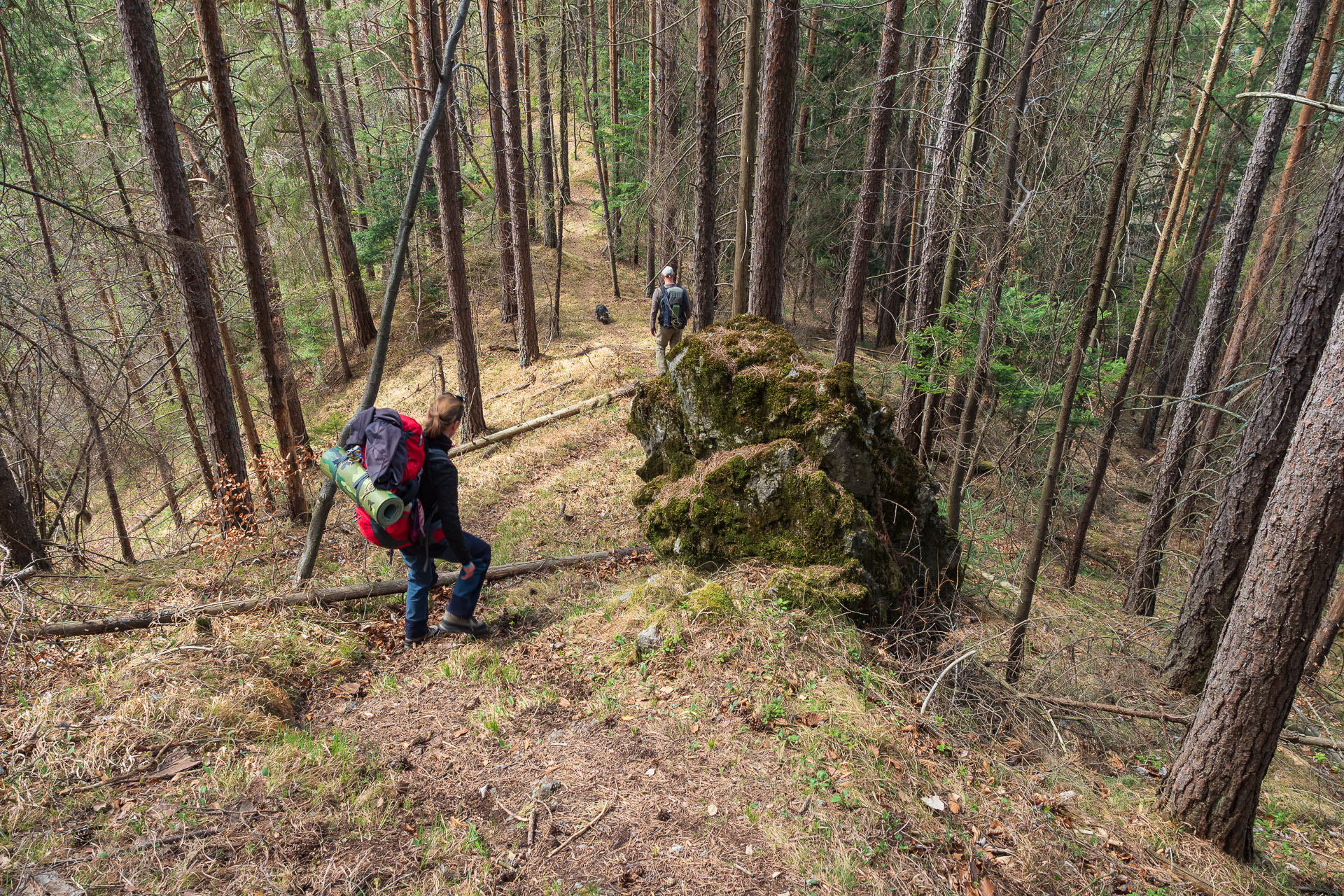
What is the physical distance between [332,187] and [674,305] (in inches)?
446

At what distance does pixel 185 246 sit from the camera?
7332 millimetres

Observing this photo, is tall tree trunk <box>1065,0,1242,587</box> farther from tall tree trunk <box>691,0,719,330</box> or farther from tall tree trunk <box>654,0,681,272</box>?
tall tree trunk <box>654,0,681,272</box>

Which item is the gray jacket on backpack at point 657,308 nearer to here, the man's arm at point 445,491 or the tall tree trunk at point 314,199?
the man's arm at point 445,491

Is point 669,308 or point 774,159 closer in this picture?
point 774,159

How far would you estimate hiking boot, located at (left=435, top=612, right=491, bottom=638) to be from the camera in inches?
215

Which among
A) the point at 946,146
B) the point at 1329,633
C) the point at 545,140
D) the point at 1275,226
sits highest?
the point at 545,140

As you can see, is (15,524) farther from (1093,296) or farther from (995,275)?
(995,275)

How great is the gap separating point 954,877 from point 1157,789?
2.11 m

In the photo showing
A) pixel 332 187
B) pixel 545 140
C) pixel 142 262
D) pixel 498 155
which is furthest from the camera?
pixel 545 140

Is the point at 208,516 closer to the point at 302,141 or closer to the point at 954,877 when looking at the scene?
the point at 954,877

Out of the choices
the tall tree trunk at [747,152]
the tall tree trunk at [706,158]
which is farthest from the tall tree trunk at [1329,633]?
the tall tree trunk at [706,158]

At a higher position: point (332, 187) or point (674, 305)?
point (332, 187)

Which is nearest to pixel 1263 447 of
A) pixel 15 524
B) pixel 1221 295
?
Result: pixel 1221 295

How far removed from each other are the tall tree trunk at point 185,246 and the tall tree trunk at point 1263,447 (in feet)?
33.7
